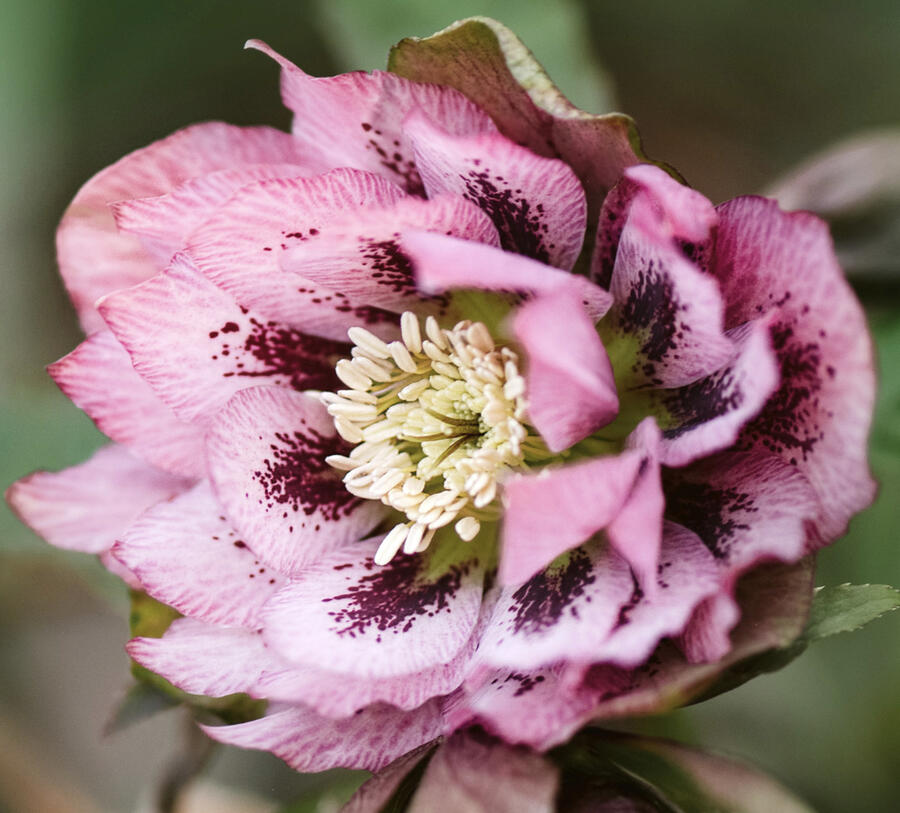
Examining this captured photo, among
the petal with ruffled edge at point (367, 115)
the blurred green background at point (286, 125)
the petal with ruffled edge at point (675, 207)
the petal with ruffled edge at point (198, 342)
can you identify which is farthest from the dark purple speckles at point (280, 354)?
the blurred green background at point (286, 125)

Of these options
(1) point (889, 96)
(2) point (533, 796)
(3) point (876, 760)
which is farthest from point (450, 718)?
(1) point (889, 96)

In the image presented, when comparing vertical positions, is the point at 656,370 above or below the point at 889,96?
below

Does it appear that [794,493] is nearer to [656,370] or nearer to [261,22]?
[656,370]

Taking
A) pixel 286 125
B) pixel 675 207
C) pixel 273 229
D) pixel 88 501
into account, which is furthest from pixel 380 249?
pixel 286 125

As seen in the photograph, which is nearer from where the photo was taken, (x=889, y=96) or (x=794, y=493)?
(x=794, y=493)

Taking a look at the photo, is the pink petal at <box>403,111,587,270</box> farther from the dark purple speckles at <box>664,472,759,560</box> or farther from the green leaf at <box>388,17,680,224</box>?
the dark purple speckles at <box>664,472,759,560</box>
